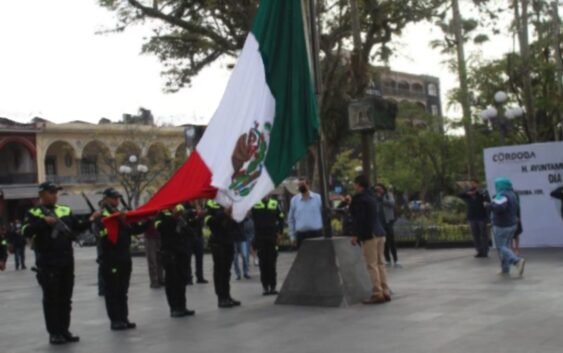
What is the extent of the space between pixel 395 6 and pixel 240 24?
497 centimetres

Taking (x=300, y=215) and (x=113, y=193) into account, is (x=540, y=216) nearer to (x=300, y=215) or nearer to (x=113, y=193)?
(x=300, y=215)

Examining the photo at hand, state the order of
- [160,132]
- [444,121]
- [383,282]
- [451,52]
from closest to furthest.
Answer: [383,282] < [451,52] < [444,121] < [160,132]

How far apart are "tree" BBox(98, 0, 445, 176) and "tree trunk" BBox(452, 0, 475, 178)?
6855mm

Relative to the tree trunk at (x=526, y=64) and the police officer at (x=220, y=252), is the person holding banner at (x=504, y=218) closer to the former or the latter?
the police officer at (x=220, y=252)

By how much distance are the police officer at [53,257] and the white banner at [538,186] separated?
37.5ft

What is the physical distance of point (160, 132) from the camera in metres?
55.2

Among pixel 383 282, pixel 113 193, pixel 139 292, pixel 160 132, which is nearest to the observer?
pixel 113 193

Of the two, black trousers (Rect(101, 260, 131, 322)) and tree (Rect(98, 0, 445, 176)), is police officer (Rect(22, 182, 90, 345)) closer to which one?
black trousers (Rect(101, 260, 131, 322))

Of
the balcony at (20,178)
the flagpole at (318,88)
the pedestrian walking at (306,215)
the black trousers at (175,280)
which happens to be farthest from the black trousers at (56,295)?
the balcony at (20,178)

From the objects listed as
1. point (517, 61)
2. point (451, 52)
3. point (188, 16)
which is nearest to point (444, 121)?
point (451, 52)

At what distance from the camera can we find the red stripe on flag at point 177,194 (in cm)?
968

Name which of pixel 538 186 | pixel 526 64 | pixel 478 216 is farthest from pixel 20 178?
pixel 538 186

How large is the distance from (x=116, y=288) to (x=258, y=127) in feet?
8.79

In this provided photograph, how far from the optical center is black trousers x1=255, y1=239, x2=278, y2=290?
12.6 meters
